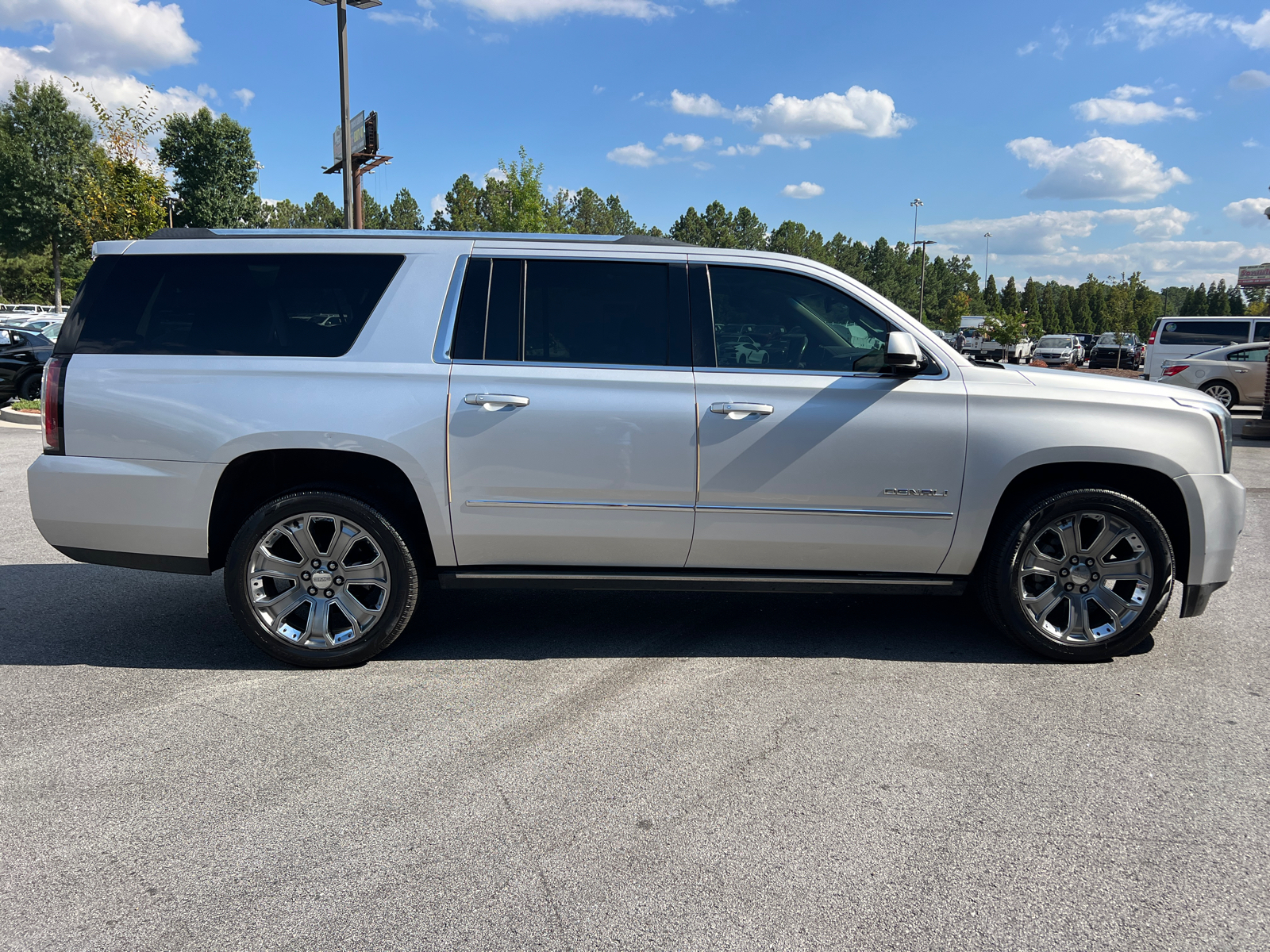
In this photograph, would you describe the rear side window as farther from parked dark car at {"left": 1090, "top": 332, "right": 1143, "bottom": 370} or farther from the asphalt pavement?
parked dark car at {"left": 1090, "top": 332, "right": 1143, "bottom": 370}

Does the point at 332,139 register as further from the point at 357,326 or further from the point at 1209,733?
the point at 1209,733

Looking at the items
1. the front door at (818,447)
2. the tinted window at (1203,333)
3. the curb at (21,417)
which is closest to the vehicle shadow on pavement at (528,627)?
the front door at (818,447)

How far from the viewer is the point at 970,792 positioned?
3188 millimetres

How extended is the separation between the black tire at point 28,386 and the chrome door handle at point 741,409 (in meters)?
16.7

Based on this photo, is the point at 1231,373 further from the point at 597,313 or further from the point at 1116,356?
the point at 1116,356

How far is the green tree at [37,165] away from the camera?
60.8m

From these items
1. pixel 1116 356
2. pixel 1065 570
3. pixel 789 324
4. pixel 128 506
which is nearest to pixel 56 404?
pixel 128 506

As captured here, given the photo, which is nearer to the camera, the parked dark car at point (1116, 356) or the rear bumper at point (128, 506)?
the rear bumper at point (128, 506)

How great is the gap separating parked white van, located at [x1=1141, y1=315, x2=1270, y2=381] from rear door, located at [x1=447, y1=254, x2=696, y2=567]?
20155mm

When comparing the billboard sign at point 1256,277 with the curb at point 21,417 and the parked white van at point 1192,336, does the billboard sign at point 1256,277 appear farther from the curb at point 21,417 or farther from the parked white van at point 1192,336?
the curb at point 21,417

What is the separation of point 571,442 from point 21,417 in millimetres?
14342

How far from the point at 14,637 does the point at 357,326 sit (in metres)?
2.50

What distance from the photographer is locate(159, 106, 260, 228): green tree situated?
67250 mm

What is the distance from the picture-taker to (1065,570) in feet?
14.5
